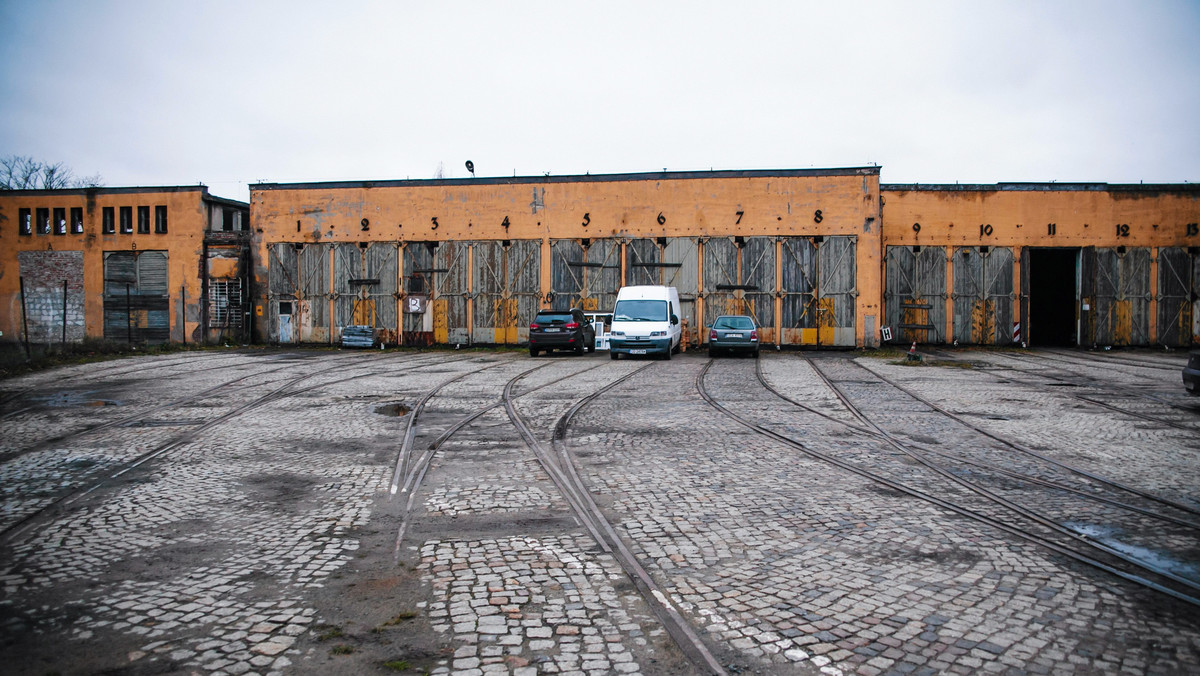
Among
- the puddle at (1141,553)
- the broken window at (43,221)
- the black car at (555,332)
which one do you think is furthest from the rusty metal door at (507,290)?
the puddle at (1141,553)

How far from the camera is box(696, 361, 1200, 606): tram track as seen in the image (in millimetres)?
4098

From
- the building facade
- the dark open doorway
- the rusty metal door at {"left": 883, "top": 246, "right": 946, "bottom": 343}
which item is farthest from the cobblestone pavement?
the dark open doorway

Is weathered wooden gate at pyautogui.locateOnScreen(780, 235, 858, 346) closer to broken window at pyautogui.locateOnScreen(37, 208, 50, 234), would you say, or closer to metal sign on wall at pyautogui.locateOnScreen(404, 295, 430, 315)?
metal sign on wall at pyautogui.locateOnScreen(404, 295, 430, 315)

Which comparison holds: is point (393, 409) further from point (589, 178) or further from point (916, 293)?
point (916, 293)

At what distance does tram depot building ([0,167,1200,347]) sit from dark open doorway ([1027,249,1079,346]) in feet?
4.94

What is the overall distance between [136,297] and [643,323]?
84.9ft

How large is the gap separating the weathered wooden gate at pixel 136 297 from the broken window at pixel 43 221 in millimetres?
3527

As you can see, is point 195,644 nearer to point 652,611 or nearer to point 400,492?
point 652,611

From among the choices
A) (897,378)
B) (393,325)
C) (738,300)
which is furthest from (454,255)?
(897,378)

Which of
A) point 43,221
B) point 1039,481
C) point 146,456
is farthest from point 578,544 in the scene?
point 43,221

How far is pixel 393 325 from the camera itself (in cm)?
3073

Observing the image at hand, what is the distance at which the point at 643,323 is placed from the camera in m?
22.5

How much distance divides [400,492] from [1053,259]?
36.9 meters

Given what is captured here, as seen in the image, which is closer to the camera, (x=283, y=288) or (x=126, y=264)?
(x=283, y=288)
